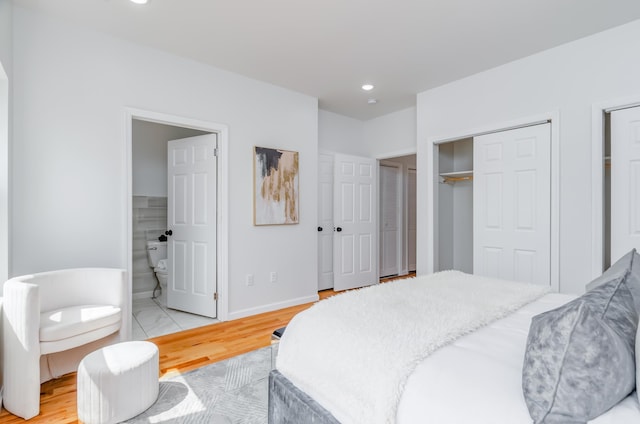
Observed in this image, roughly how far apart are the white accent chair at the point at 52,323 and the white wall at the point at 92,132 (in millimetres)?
361

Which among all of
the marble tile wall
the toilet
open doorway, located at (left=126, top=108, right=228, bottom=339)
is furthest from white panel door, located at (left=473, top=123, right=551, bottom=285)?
the marble tile wall

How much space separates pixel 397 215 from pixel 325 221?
5.66 feet

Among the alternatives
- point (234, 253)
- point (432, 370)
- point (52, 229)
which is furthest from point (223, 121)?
point (432, 370)

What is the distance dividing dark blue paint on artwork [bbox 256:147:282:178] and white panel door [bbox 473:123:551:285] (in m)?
2.25

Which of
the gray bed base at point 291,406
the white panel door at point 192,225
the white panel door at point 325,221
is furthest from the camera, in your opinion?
the white panel door at point 325,221

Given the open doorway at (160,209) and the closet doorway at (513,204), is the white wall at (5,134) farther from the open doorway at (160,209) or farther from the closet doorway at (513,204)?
A: the closet doorway at (513,204)

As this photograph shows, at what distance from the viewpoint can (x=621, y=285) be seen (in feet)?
3.19

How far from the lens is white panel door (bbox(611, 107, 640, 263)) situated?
8.46 feet

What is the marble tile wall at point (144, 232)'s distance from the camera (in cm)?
436

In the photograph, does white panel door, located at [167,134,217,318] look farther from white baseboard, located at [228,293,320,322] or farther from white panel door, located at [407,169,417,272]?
white panel door, located at [407,169,417,272]

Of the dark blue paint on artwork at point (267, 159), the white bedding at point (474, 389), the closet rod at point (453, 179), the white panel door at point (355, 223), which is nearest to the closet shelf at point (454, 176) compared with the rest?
the closet rod at point (453, 179)

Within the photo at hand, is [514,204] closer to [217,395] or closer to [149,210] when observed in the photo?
[217,395]

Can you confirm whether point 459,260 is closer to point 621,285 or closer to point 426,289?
point 426,289

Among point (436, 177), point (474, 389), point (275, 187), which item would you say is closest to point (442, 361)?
point (474, 389)
